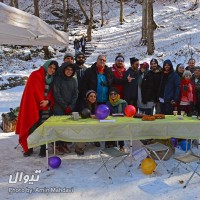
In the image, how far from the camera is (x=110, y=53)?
20.8 metres

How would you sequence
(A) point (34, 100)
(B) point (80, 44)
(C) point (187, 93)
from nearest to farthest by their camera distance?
(A) point (34, 100)
(C) point (187, 93)
(B) point (80, 44)

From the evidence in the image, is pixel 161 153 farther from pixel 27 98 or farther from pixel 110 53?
pixel 110 53

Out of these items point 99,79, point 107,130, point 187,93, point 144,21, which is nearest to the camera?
point 107,130

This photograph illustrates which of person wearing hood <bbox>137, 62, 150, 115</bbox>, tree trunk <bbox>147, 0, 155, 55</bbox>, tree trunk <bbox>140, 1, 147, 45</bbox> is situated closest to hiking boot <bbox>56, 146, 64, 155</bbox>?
person wearing hood <bbox>137, 62, 150, 115</bbox>

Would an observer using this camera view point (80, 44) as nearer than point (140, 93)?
No

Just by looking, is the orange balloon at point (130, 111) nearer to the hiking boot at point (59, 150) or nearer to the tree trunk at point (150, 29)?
the hiking boot at point (59, 150)

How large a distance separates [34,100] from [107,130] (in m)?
1.56

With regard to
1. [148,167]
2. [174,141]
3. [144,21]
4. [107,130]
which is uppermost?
[144,21]

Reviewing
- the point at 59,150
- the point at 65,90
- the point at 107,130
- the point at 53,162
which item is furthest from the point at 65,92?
the point at 53,162

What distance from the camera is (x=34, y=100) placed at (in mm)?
5906

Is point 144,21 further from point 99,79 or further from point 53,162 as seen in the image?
point 53,162

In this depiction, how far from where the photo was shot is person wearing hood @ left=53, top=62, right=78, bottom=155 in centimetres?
604

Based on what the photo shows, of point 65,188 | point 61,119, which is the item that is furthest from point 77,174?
point 61,119

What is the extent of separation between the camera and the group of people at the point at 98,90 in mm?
5953
